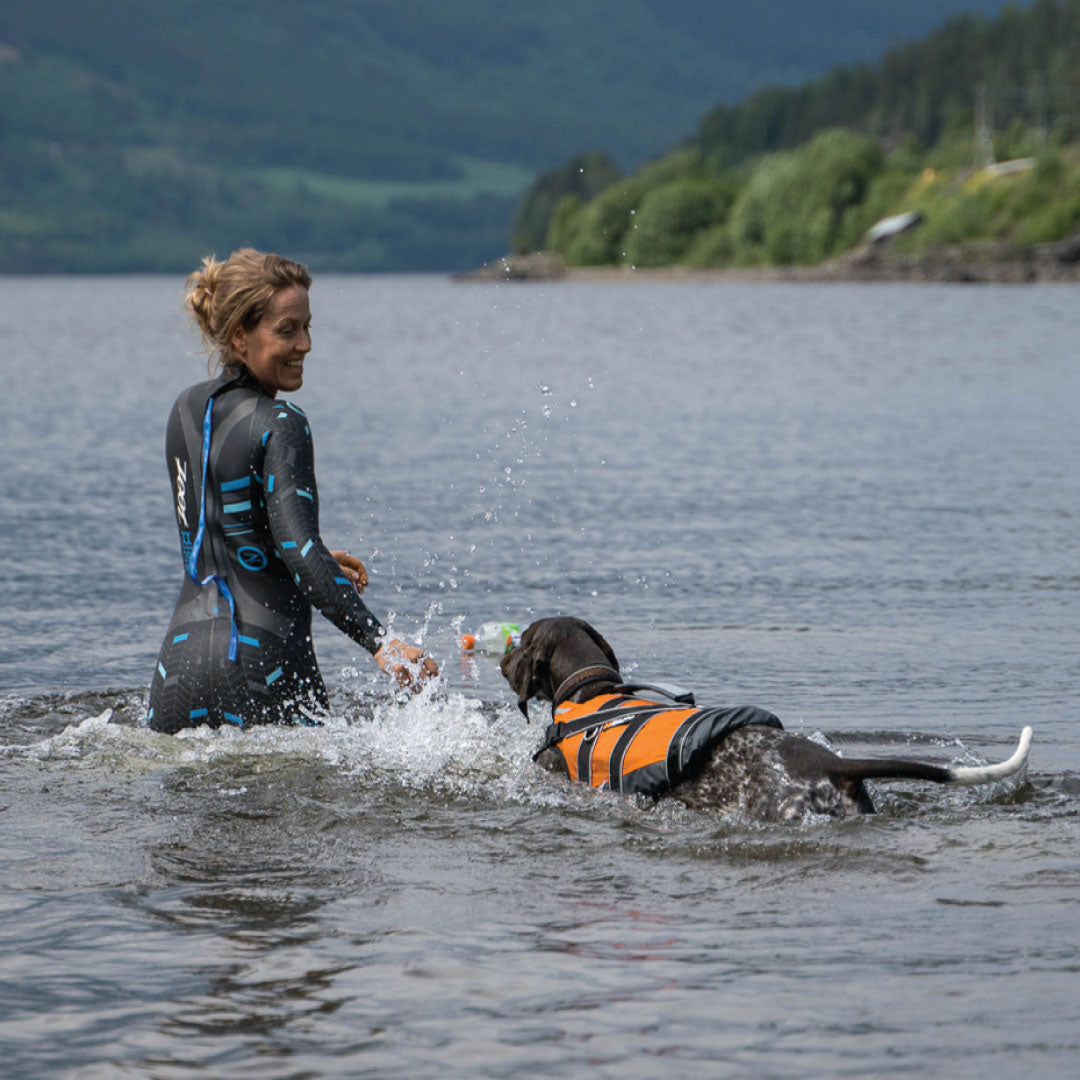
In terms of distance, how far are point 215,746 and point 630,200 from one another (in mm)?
156587

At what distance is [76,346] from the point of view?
5362 cm

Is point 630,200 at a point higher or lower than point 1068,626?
higher

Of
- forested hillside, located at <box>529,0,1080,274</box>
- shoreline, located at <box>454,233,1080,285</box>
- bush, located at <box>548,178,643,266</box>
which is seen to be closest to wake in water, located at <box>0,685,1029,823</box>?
shoreline, located at <box>454,233,1080,285</box>

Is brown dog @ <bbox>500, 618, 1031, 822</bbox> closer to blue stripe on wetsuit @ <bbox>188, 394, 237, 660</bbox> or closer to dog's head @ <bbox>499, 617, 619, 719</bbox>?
dog's head @ <bbox>499, 617, 619, 719</bbox>

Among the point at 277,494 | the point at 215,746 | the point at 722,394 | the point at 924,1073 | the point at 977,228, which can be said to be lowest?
the point at 924,1073

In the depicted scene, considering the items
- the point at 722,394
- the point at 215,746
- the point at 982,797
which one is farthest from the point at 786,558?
the point at 722,394

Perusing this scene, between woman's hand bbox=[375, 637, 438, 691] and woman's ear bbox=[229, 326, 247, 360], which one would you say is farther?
woman's ear bbox=[229, 326, 247, 360]

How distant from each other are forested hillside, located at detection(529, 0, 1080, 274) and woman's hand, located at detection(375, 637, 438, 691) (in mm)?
105624

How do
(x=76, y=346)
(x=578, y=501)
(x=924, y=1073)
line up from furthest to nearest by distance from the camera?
(x=76, y=346) < (x=578, y=501) < (x=924, y=1073)

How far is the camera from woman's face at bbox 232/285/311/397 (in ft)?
20.9

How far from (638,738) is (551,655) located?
779 millimetres

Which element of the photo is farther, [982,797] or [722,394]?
[722,394]

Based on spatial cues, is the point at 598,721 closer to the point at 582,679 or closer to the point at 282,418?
the point at 582,679

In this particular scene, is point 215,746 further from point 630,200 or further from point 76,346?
point 630,200
